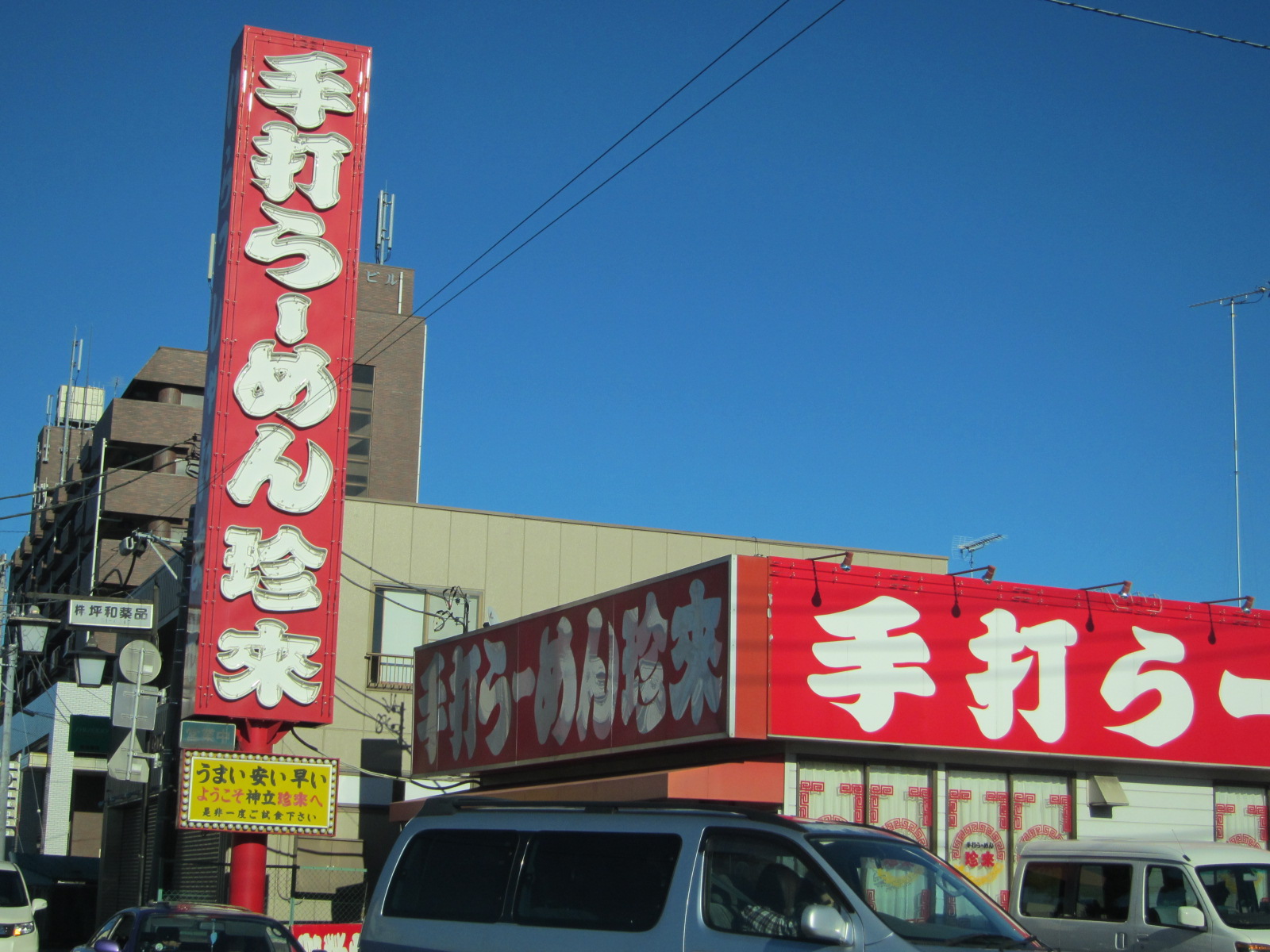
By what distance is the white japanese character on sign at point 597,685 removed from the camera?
677 inches

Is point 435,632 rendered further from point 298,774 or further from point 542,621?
point 542,621

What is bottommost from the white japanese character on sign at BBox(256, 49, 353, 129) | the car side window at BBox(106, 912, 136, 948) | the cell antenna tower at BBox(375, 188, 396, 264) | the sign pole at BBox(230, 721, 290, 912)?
the sign pole at BBox(230, 721, 290, 912)

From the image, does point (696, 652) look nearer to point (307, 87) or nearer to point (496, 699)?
point (496, 699)

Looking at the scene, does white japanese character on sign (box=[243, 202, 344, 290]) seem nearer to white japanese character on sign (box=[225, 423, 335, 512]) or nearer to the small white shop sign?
white japanese character on sign (box=[225, 423, 335, 512])

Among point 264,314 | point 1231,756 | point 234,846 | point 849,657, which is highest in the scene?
point 264,314

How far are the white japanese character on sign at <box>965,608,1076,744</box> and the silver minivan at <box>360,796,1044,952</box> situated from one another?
687 cm

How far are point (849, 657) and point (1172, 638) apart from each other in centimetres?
455

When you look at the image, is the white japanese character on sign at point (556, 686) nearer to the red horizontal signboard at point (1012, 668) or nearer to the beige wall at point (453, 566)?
the red horizontal signboard at point (1012, 668)

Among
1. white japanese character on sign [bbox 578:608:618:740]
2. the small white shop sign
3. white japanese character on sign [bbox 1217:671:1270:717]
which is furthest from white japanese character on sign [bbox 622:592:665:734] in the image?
the small white shop sign

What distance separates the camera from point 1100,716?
15992mm

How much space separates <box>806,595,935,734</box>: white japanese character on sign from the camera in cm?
1488

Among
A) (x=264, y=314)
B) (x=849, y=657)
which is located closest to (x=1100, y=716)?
(x=849, y=657)

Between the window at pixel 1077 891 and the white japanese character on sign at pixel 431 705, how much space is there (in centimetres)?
1163

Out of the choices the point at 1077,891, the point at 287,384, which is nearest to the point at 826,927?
the point at 1077,891
